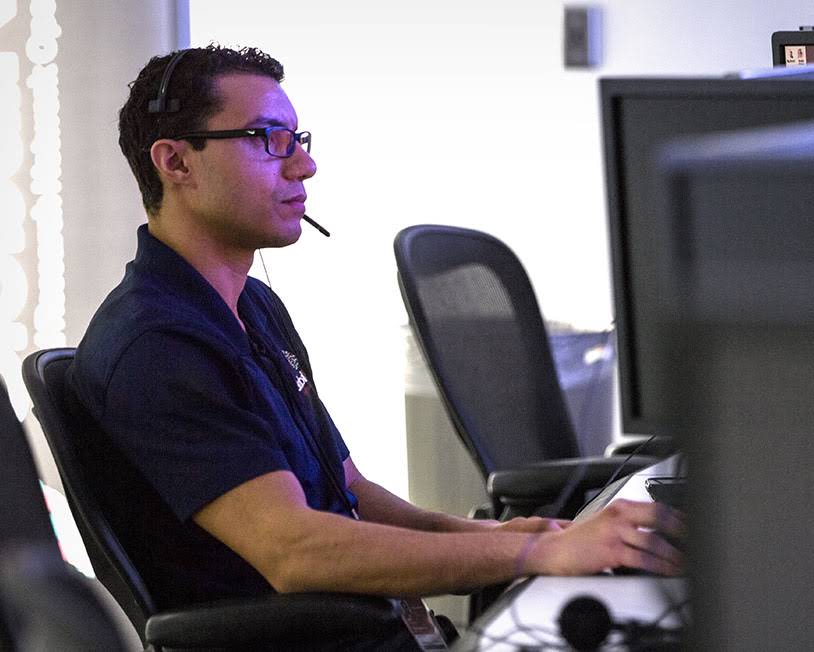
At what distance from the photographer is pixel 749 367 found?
642mm

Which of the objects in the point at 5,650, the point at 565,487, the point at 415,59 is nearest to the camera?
the point at 5,650

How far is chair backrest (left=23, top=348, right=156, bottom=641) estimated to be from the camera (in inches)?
49.4

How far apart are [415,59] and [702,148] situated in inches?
102

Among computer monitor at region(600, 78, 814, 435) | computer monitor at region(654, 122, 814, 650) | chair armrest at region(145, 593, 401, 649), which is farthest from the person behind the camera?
chair armrest at region(145, 593, 401, 649)

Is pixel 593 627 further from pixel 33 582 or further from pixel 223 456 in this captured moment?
pixel 223 456

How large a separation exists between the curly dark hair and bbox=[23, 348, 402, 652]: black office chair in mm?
331

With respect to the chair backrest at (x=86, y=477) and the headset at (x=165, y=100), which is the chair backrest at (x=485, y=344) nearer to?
the headset at (x=165, y=100)

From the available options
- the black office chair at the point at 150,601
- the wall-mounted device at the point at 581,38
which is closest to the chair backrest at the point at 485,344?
the black office chair at the point at 150,601

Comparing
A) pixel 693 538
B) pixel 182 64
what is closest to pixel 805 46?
pixel 182 64

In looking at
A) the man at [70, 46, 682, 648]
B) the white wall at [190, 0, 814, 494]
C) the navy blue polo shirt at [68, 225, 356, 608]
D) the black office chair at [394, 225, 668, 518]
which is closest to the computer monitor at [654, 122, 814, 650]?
the man at [70, 46, 682, 648]

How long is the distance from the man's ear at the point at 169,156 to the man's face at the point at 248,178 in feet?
0.06

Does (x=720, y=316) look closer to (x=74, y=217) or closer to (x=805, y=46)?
(x=805, y=46)

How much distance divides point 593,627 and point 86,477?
0.61 meters

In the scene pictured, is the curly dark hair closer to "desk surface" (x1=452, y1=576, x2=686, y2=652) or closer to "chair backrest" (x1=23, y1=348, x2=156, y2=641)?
"chair backrest" (x1=23, y1=348, x2=156, y2=641)
